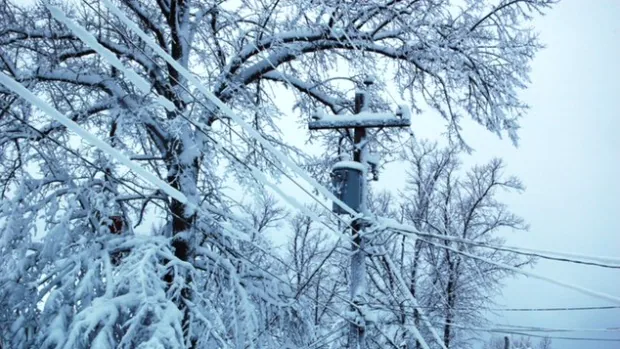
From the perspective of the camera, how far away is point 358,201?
180 inches

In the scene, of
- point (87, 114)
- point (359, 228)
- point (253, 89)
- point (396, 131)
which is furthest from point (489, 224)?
point (87, 114)

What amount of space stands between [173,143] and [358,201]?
2372 mm

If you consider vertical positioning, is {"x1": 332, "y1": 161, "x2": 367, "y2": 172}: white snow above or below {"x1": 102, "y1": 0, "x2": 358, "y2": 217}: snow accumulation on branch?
above

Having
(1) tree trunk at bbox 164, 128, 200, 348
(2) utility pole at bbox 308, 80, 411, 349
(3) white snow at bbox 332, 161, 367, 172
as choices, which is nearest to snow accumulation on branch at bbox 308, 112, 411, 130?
(2) utility pole at bbox 308, 80, 411, 349

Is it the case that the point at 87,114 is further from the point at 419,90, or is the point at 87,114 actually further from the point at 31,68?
the point at 419,90

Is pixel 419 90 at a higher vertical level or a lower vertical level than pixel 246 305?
higher

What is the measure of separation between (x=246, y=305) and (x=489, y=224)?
43.5 feet

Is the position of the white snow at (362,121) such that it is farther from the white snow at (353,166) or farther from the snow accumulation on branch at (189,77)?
the snow accumulation on branch at (189,77)

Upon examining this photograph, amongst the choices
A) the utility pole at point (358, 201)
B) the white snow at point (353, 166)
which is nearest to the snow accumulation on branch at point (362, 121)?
the utility pole at point (358, 201)

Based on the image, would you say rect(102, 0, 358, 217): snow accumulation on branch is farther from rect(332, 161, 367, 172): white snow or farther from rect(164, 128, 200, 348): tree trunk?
rect(164, 128, 200, 348): tree trunk

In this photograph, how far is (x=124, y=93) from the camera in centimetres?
557

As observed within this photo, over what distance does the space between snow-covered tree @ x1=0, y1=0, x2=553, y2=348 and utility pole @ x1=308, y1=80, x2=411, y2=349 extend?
35.0 inches

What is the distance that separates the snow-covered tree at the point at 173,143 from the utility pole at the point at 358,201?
89 cm

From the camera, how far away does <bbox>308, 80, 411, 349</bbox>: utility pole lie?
4.56m
